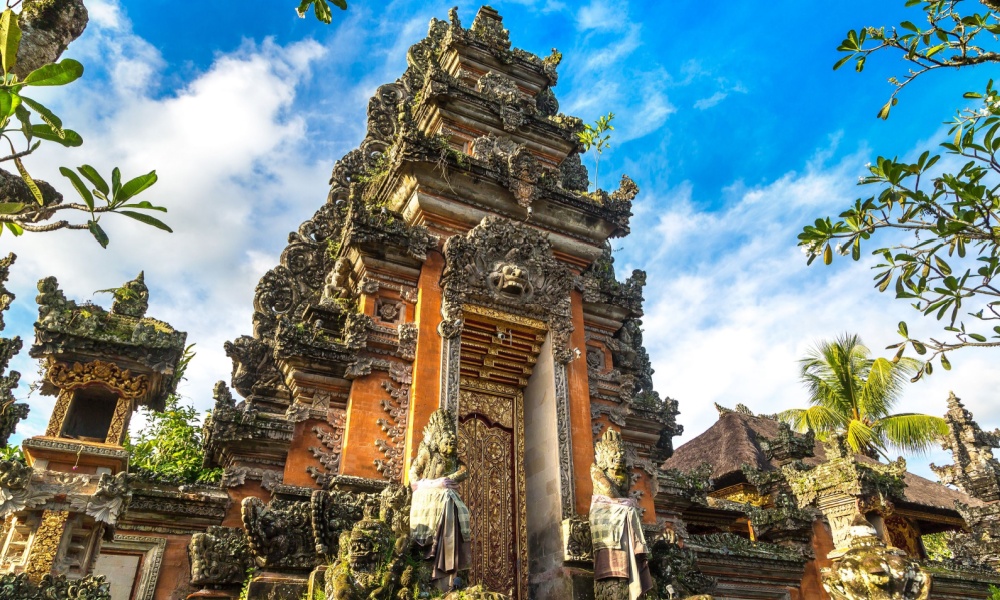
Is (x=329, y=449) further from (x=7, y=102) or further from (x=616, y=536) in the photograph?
(x=7, y=102)

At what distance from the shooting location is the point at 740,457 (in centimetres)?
1798

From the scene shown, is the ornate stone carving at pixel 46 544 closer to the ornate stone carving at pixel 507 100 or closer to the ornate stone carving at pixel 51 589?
the ornate stone carving at pixel 51 589

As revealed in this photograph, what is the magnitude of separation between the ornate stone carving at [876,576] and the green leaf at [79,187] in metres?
5.62

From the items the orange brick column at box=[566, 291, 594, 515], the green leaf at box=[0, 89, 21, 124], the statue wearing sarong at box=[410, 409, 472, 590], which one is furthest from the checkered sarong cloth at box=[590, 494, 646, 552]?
the green leaf at box=[0, 89, 21, 124]

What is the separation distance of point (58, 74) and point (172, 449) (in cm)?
838

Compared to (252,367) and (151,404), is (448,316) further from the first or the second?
(151,404)

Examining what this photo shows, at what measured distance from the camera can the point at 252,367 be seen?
9.90m

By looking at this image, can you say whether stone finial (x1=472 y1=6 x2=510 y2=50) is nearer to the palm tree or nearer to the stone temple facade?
the stone temple facade

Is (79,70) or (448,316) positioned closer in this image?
(79,70)

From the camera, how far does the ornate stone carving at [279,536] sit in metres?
6.56

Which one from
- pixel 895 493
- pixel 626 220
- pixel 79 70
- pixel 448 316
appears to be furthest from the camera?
pixel 895 493

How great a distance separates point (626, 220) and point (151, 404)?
829 cm

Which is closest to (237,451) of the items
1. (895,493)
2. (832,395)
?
(895,493)

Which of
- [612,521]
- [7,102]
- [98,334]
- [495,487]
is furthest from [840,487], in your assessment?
[7,102]
